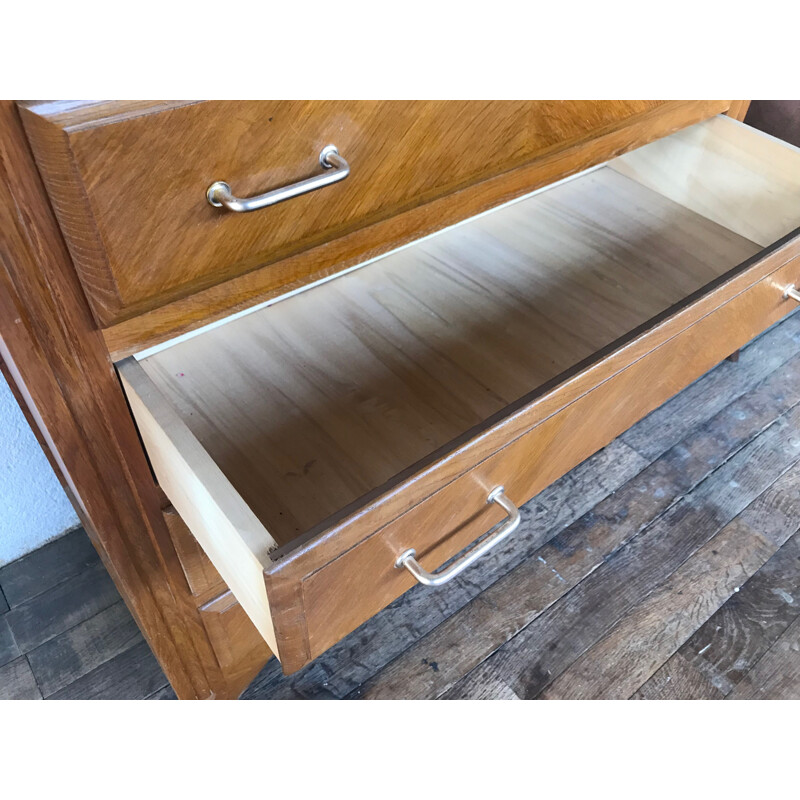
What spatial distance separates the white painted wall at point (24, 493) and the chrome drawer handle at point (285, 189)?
1.49ft

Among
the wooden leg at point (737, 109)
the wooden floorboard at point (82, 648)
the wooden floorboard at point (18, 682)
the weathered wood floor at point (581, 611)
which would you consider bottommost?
the wooden floorboard at point (18, 682)

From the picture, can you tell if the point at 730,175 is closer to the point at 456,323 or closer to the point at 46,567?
the point at 456,323

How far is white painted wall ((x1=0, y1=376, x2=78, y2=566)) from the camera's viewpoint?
0.82 meters

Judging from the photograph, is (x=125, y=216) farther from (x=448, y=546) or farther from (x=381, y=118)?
(x=448, y=546)

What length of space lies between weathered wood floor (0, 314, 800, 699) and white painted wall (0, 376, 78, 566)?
0.09 ft

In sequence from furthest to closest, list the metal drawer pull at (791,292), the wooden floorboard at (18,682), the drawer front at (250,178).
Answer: the wooden floorboard at (18,682)
the metal drawer pull at (791,292)
the drawer front at (250,178)

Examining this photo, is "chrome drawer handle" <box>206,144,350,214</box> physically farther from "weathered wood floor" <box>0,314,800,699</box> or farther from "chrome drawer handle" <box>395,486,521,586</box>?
"weathered wood floor" <box>0,314,800,699</box>

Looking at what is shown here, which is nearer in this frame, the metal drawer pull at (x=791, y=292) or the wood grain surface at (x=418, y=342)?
the wood grain surface at (x=418, y=342)

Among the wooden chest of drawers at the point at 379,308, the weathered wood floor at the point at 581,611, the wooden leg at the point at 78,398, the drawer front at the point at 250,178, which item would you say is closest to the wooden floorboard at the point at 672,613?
the weathered wood floor at the point at 581,611

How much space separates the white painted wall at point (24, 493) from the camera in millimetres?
817

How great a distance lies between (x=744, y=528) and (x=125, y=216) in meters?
0.90

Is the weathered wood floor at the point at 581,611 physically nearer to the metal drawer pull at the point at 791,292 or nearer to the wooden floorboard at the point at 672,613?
the wooden floorboard at the point at 672,613

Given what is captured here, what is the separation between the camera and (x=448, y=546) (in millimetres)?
546

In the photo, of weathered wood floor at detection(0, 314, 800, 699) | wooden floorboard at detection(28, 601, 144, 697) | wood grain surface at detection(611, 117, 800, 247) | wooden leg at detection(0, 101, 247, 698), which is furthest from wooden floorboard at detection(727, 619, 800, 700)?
wooden floorboard at detection(28, 601, 144, 697)
